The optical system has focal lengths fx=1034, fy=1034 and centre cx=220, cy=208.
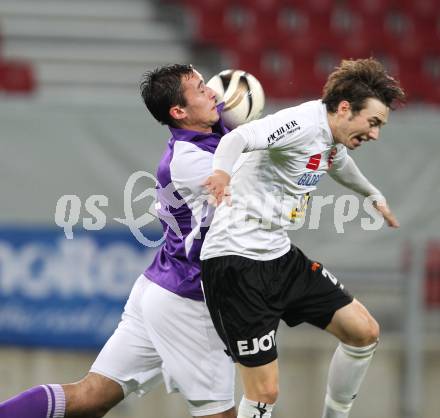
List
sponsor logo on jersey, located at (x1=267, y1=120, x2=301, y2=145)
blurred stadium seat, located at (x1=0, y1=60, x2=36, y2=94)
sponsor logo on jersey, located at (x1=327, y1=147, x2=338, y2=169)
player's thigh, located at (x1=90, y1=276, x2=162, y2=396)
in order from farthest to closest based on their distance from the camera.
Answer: blurred stadium seat, located at (x1=0, y1=60, x2=36, y2=94) < player's thigh, located at (x1=90, y1=276, x2=162, y2=396) < sponsor logo on jersey, located at (x1=327, y1=147, x2=338, y2=169) < sponsor logo on jersey, located at (x1=267, y1=120, x2=301, y2=145)

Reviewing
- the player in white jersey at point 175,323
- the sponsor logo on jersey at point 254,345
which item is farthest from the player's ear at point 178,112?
the sponsor logo on jersey at point 254,345

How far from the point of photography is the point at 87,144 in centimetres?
677

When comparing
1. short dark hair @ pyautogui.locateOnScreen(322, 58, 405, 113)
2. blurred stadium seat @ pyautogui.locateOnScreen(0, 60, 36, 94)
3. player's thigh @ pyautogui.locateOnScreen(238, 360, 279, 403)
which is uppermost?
blurred stadium seat @ pyautogui.locateOnScreen(0, 60, 36, 94)

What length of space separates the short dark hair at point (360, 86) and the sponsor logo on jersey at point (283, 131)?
0.70ft

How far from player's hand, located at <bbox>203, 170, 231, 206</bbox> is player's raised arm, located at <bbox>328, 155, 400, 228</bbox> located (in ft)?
2.71

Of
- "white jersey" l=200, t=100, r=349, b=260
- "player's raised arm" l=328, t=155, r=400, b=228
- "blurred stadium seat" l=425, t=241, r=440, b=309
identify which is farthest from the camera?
"blurred stadium seat" l=425, t=241, r=440, b=309

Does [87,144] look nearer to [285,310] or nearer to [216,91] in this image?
[216,91]

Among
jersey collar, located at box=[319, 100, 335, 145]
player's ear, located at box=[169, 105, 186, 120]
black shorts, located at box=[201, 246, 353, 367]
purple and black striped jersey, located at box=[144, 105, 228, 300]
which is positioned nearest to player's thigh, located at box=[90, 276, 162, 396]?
purple and black striped jersey, located at box=[144, 105, 228, 300]

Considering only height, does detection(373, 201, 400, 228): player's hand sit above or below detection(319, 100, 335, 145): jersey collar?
below

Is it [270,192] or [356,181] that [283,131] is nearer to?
[270,192]

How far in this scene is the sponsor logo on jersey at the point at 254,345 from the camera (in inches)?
148

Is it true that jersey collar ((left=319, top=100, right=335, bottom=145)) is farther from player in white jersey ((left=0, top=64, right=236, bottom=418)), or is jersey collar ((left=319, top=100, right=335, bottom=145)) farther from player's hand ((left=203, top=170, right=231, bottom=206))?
player's hand ((left=203, top=170, right=231, bottom=206))

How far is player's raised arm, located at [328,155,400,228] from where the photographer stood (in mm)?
4121

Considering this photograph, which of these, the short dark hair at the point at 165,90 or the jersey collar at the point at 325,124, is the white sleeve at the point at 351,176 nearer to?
the jersey collar at the point at 325,124
